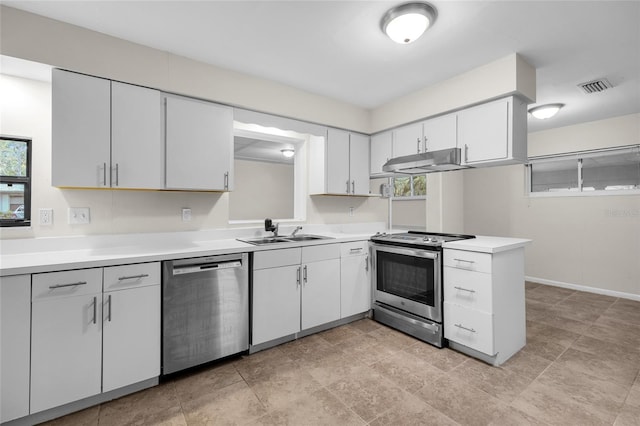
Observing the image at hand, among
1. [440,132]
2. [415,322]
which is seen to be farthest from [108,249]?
[440,132]

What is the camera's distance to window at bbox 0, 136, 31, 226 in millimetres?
2104

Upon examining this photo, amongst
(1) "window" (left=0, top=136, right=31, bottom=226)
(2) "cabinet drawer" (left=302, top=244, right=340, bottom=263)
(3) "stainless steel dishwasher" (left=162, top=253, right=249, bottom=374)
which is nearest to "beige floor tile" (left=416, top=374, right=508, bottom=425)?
(2) "cabinet drawer" (left=302, top=244, right=340, bottom=263)

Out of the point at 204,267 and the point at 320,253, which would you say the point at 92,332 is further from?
the point at 320,253

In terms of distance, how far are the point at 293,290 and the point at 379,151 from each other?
214 cm

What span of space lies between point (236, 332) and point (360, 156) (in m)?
2.55

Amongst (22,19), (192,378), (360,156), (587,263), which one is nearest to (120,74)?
(22,19)

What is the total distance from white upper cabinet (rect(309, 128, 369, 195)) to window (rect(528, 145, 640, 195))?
10.4ft

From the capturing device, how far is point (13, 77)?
2119 mm

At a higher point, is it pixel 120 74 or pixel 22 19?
pixel 22 19

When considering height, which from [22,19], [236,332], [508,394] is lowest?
[508,394]

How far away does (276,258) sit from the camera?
102 inches

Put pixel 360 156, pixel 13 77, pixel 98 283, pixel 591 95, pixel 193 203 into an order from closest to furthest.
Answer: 1. pixel 98 283
2. pixel 13 77
3. pixel 193 203
4. pixel 591 95
5. pixel 360 156

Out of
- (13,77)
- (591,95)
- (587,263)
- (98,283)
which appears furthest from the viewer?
(587,263)

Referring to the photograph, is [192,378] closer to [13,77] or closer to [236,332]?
[236,332]
